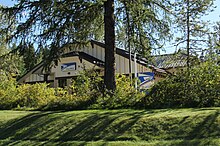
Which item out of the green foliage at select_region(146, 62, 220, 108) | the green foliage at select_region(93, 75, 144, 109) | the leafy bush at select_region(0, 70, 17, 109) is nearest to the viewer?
the green foliage at select_region(146, 62, 220, 108)

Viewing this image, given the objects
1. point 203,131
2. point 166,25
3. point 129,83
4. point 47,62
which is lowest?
point 203,131

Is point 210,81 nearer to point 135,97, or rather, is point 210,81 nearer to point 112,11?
point 135,97

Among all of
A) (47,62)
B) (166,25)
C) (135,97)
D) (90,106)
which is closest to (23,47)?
(47,62)

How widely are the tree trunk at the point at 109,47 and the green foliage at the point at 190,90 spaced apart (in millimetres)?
2167

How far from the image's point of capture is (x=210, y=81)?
10.1 m

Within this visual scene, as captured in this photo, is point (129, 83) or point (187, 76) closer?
point (187, 76)

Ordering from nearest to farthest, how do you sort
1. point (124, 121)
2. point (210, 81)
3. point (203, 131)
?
point (203, 131) → point (124, 121) → point (210, 81)

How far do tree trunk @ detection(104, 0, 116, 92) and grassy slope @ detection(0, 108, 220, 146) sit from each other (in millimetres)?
3031

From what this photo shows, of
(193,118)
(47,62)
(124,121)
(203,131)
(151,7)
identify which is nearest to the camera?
(203,131)

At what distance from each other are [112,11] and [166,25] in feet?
7.85

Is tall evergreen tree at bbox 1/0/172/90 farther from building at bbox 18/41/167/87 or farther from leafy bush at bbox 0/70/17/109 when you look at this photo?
building at bbox 18/41/167/87

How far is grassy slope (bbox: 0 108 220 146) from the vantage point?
24.5 ft

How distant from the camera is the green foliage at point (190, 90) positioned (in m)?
9.91

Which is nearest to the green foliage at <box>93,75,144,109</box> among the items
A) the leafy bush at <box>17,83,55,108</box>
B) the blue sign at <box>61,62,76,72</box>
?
the leafy bush at <box>17,83,55,108</box>
